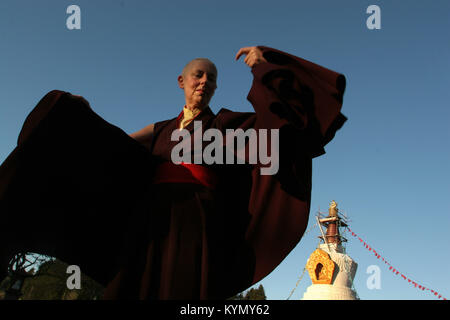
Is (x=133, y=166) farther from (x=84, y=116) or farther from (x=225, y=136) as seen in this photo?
(x=225, y=136)

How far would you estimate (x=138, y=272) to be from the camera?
8.11 ft

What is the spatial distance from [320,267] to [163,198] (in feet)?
94.5

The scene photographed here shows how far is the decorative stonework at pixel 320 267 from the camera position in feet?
92.7

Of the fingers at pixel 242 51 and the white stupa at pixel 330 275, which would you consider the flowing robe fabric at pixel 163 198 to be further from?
the white stupa at pixel 330 275

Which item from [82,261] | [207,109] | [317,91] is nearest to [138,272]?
[82,261]

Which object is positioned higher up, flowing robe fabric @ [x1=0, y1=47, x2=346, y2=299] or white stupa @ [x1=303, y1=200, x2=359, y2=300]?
flowing robe fabric @ [x1=0, y1=47, x2=346, y2=299]

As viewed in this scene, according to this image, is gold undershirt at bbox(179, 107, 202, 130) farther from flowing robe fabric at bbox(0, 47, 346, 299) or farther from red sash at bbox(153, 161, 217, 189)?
red sash at bbox(153, 161, 217, 189)

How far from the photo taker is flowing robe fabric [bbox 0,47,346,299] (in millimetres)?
2334

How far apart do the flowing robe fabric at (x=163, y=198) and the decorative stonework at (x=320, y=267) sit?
1093 inches

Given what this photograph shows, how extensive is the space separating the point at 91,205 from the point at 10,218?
0.54 metres

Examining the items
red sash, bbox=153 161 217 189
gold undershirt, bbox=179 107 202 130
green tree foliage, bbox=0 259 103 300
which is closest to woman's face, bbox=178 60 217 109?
gold undershirt, bbox=179 107 202 130

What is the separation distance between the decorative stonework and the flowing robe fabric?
27758 mm

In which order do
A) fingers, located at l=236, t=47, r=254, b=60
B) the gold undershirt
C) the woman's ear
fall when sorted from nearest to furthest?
fingers, located at l=236, t=47, r=254, b=60, the gold undershirt, the woman's ear
